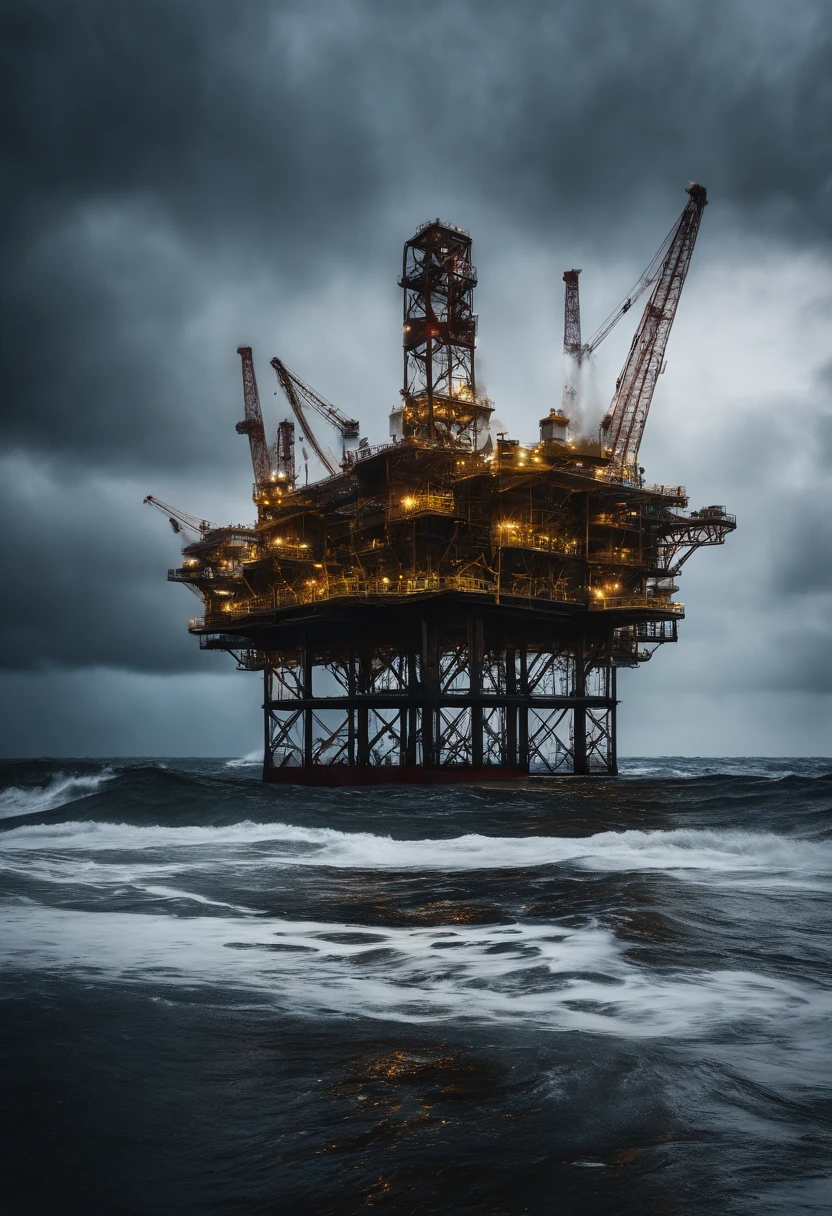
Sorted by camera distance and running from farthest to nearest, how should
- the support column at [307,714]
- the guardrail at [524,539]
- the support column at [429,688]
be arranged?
the support column at [307,714]
the support column at [429,688]
the guardrail at [524,539]

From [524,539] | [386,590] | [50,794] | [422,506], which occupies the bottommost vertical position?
[50,794]

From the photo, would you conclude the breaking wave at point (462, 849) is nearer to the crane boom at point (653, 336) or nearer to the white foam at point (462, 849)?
the white foam at point (462, 849)

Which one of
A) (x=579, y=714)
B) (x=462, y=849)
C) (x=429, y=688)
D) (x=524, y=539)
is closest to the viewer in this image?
(x=462, y=849)

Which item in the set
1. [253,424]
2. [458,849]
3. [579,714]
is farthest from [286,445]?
[458,849]

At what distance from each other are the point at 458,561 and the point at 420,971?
138 ft

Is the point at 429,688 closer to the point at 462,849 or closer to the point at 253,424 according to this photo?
the point at 462,849

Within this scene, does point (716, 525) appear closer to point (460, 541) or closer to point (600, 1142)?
point (460, 541)

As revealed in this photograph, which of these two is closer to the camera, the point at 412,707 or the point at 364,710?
the point at 412,707

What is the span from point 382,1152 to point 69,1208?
2.11 m

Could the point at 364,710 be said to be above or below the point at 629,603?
below

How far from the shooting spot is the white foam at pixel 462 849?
75.3 ft

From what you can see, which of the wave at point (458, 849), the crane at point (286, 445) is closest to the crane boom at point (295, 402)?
the crane at point (286, 445)

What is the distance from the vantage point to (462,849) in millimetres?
26406

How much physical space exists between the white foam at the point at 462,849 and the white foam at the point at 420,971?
805cm
